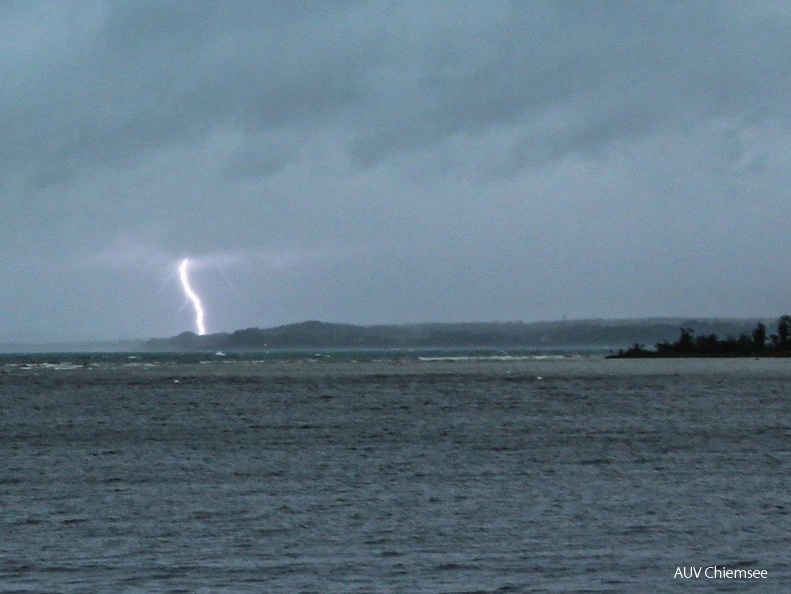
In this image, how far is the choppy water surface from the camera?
2003 centimetres

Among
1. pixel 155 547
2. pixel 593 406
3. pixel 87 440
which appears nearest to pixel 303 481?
pixel 155 547

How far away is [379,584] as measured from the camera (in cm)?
1900

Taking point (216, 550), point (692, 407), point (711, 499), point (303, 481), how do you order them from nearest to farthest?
point (216, 550) → point (711, 499) → point (303, 481) → point (692, 407)

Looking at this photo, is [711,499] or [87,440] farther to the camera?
[87,440]

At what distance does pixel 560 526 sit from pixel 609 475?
1079cm

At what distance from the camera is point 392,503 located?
2870 cm

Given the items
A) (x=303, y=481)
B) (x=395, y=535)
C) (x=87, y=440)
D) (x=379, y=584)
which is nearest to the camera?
(x=379, y=584)

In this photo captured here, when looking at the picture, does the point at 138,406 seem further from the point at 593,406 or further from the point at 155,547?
the point at 155,547

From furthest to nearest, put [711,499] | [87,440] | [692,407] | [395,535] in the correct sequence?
[692,407]
[87,440]
[711,499]
[395,535]

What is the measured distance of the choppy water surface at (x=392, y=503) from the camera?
20.0m

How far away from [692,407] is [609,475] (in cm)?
4370

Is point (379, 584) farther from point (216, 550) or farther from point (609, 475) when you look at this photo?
point (609, 475)

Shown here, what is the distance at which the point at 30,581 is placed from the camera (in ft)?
63.1

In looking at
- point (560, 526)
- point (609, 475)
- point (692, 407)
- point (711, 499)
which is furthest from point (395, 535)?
point (692, 407)
